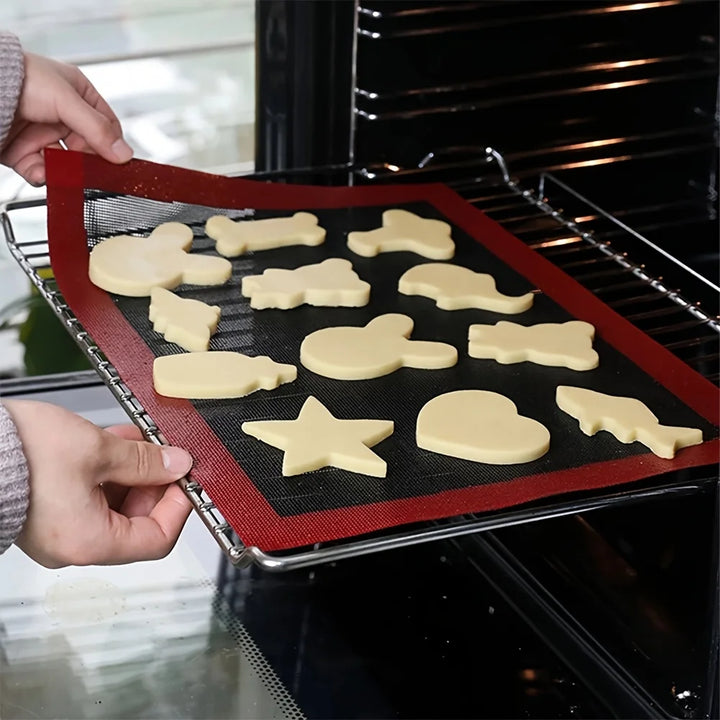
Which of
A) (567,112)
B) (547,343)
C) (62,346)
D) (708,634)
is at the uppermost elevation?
(567,112)

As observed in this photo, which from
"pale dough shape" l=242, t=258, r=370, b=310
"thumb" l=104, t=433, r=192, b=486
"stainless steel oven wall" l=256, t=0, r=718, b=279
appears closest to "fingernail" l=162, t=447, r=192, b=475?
"thumb" l=104, t=433, r=192, b=486

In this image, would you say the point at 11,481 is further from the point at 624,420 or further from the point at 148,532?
the point at 624,420

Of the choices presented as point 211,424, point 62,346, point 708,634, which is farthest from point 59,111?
point 708,634

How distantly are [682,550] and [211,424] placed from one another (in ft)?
1.70

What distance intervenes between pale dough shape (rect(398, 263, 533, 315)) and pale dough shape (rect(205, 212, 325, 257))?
135 millimetres

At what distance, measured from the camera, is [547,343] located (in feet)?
3.86

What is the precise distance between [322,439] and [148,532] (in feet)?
0.51

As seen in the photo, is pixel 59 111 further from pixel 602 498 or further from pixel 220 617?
pixel 602 498

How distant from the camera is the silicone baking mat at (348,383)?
0.94m

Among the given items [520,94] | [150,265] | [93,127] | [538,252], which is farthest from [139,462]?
[520,94]

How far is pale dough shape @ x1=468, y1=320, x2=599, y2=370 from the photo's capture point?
1155 mm

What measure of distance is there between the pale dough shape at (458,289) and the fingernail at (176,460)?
1.30ft

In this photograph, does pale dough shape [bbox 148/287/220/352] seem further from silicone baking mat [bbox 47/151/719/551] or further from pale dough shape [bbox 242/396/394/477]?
pale dough shape [bbox 242/396/394/477]

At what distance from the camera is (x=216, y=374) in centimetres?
108
